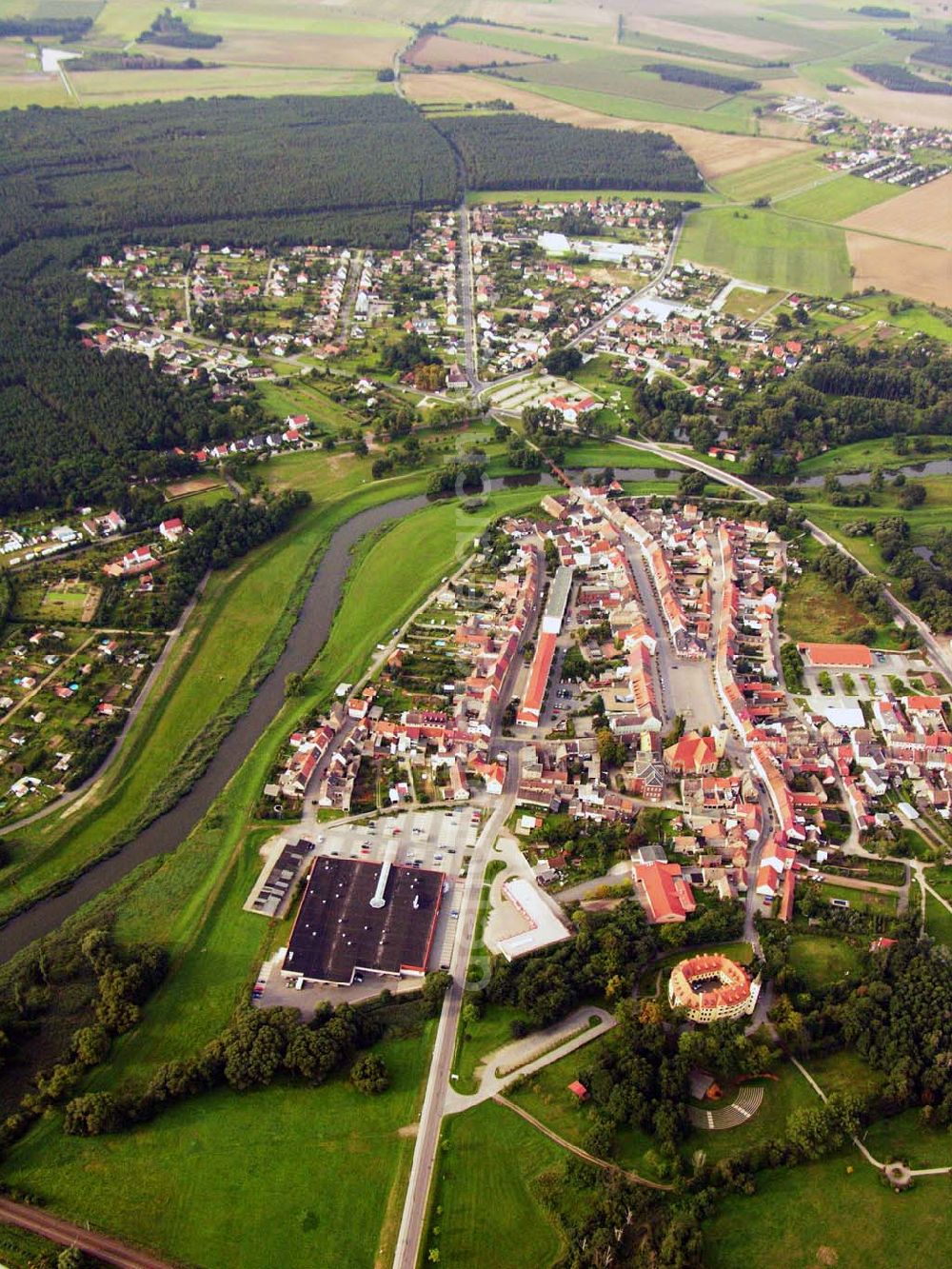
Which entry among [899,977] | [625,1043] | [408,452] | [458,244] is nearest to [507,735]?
[625,1043]

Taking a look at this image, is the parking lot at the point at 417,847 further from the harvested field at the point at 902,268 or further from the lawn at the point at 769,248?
the harvested field at the point at 902,268

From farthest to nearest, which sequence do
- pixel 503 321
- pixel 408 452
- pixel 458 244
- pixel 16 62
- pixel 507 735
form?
pixel 16 62 → pixel 458 244 → pixel 503 321 → pixel 408 452 → pixel 507 735

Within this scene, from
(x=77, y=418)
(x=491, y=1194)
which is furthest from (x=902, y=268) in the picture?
(x=491, y=1194)

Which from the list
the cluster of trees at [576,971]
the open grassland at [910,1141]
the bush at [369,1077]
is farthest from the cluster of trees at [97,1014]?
the open grassland at [910,1141]

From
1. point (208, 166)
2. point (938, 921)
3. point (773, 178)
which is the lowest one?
point (938, 921)

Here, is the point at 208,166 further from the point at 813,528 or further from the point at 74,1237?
the point at 74,1237

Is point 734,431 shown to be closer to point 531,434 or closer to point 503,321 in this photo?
point 531,434

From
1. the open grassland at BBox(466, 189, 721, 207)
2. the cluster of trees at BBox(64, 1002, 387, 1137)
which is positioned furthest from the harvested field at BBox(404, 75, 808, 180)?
the cluster of trees at BBox(64, 1002, 387, 1137)
